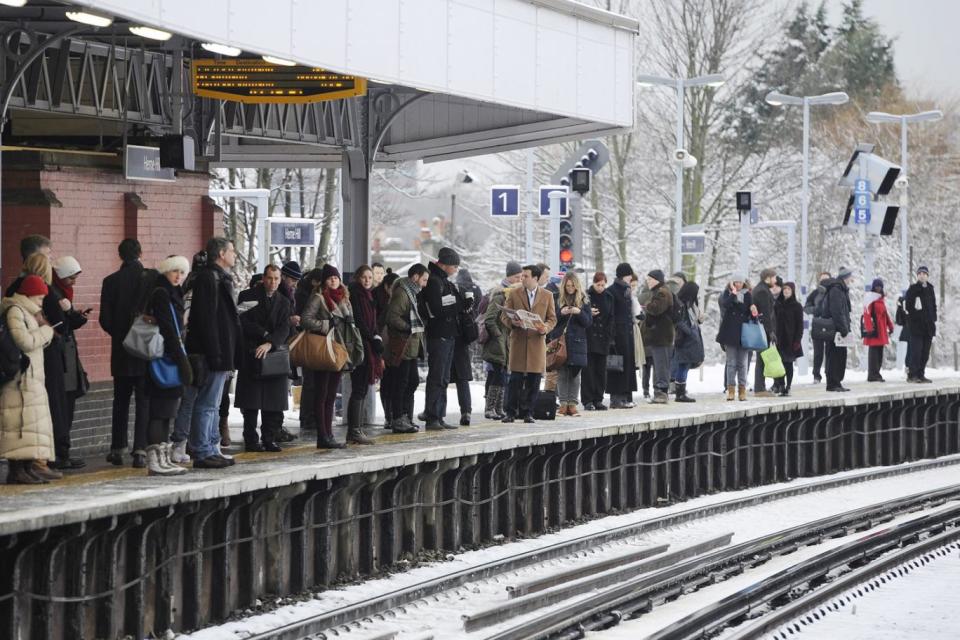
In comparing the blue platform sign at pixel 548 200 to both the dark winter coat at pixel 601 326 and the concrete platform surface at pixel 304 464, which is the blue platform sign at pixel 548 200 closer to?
the concrete platform surface at pixel 304 464

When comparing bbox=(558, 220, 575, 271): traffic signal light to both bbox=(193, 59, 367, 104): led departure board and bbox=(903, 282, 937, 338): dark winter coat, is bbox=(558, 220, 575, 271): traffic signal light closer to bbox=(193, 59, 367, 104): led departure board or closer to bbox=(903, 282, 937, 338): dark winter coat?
bbox=(903, 282, 937, 338): dark winter coat

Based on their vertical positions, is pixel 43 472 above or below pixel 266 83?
below

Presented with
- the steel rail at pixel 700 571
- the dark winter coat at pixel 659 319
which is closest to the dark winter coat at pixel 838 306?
the steel rail at pixel 700 571

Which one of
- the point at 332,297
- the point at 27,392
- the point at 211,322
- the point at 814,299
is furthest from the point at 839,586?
the point at 814,299

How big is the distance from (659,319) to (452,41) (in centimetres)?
561

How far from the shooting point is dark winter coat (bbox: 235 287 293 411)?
46.2ft

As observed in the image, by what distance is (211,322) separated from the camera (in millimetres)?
12656

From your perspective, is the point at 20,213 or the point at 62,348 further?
the point at 20,213

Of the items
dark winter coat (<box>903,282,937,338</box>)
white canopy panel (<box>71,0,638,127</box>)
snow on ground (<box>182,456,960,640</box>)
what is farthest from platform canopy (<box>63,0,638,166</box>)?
dark winter coat (<box>903,282,937,338</box>)

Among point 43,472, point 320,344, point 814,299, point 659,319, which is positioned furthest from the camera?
point 814,299

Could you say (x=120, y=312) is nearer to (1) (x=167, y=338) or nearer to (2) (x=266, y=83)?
(1) (x=167, y=338)

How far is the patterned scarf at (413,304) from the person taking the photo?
53.5ft

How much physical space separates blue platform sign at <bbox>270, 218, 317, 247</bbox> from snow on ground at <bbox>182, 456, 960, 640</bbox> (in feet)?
19.4

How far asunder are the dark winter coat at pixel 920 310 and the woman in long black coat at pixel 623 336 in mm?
7635
